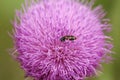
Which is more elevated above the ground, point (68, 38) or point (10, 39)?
point (10, 39)

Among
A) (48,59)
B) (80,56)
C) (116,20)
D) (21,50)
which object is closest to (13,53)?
(21,50)

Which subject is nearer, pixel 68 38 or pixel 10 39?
pixel 68 38

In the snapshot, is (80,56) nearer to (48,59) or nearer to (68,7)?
(48,59)

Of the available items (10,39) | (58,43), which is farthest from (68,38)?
(10,39)

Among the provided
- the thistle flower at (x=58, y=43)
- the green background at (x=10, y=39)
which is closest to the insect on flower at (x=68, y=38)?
the thistle flower at (x=58, y=43)

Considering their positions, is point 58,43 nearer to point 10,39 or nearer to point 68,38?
point 68,38
